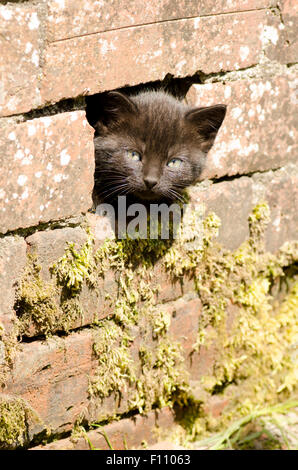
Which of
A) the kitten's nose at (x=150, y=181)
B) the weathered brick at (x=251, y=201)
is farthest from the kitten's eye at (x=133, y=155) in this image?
the weathered brick at (x=251, y=201)

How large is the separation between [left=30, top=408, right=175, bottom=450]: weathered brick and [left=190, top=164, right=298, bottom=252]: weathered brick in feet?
2.87

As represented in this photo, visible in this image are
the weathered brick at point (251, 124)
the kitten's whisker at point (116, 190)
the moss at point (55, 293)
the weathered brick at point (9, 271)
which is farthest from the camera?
the weathered brick at point (251, 124)

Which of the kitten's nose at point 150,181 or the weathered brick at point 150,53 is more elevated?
the weathered brick at point 150,53

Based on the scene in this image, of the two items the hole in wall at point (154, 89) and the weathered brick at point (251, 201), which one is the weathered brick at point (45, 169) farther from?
the weathered brick at point (251, 201)

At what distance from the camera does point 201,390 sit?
3.31 metres

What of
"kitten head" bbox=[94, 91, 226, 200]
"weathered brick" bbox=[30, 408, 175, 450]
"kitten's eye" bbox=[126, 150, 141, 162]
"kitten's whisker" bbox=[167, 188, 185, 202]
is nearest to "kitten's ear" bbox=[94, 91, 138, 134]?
"kitten head" bbox=[94, 91, 226, 200]

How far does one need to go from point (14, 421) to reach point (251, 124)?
166cm

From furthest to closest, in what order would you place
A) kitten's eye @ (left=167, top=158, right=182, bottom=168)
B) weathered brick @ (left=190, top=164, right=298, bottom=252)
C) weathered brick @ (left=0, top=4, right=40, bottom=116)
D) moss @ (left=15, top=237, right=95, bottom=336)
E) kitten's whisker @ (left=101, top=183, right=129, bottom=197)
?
weathered brick @ (left=190, top=164, right=298, bottom=252)
kitten's eye @ (left=167, top=158, right=182, bottom=168)
kitten's whisker @ (left=101, top=183, right=129, bottom=197)
moss @ (left=15, top=237, right=95, bottom=336)
weathered brick @ (left=0, top=4, right=40, bottom=116)

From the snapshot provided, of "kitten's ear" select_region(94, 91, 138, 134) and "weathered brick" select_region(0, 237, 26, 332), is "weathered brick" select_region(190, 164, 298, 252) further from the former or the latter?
"weathered brick" select_region(0, 237, 26, 332)

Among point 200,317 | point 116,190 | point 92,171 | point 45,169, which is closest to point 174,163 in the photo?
point 116,190

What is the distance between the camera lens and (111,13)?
2.44 meters

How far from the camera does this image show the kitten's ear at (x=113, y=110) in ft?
8.77

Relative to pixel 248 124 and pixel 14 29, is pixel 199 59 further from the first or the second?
pixel 14 29

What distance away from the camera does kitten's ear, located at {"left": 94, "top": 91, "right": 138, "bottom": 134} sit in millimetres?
2672
